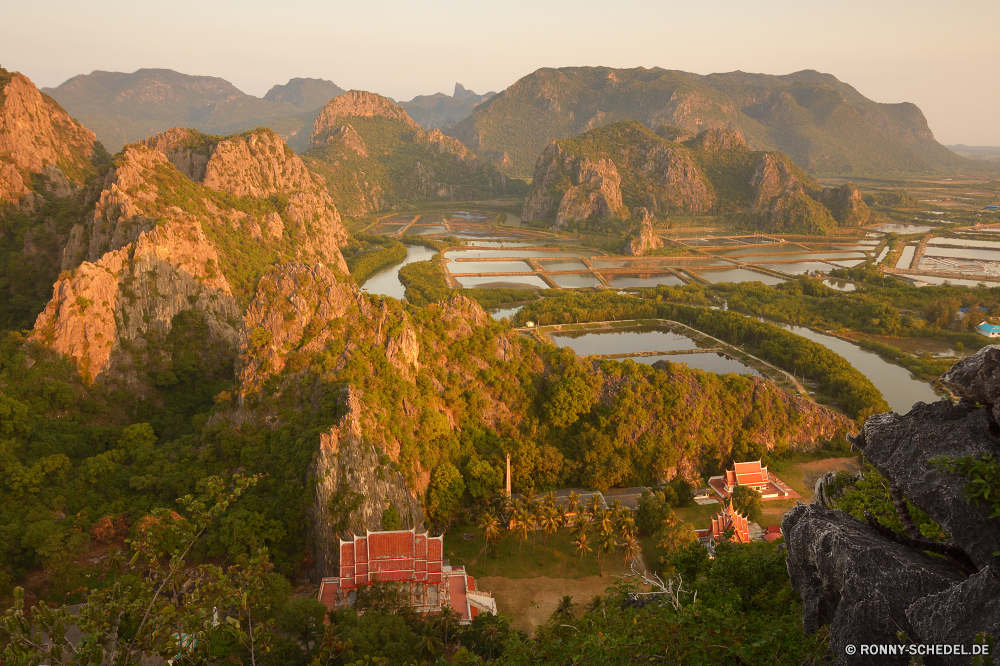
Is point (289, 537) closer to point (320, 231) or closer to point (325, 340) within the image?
point (325, 340)

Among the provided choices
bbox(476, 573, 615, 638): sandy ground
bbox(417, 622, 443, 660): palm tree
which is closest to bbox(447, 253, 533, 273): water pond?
bbox(476, 573, 615, 638): sandy ground

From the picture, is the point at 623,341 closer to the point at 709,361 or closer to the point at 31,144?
the point at 709,361

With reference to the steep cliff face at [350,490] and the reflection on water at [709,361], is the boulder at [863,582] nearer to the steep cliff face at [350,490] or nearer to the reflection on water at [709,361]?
the steep cliff face at [350,490]

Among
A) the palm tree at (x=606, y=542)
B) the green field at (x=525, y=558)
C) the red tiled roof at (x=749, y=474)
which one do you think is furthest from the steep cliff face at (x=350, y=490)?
the red tiled roof at (x=749, y=474)

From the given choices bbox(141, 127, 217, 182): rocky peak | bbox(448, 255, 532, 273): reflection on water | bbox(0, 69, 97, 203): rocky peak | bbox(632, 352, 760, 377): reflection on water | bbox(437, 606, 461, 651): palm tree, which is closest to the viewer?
bbox(437, 606, 461, 651): palm tree

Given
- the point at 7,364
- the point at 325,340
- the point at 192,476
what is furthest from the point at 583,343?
the point at 7,364

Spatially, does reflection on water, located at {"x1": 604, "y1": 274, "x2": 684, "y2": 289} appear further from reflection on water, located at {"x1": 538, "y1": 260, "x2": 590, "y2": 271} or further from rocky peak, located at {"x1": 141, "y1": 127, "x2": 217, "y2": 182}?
rocky peak, located at {"x1": 141, "y1": 127, "x2": 217, "y2": 182}

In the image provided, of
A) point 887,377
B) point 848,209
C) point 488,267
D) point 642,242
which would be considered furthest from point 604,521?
point 848,209
